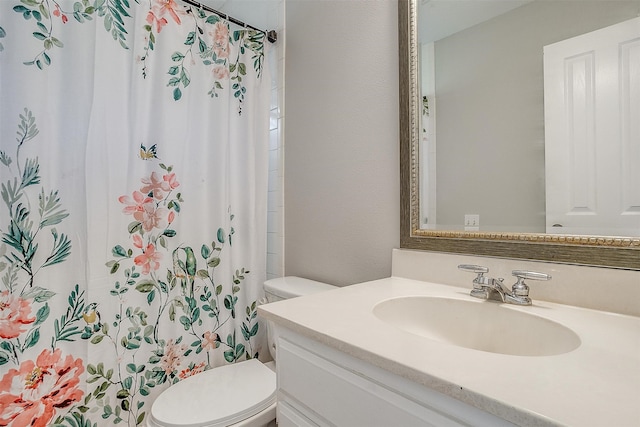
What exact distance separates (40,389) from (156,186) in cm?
75

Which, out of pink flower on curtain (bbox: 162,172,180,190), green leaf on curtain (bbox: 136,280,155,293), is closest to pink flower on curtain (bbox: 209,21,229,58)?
pink flower on curtain (bbox: 162,172,180,190)

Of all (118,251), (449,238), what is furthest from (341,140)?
(118,251)

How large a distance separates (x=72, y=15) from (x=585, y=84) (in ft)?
5.08

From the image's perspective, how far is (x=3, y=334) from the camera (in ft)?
3.08

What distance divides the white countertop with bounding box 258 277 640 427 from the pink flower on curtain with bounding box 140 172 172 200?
78 cm

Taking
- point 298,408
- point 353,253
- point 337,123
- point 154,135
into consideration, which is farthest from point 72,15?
point 298,408

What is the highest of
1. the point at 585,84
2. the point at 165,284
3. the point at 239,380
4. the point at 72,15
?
the point at 72,15

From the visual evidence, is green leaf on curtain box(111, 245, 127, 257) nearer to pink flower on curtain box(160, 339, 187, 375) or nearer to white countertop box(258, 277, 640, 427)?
pink flower on curtain box(160, 339, 187, 375)

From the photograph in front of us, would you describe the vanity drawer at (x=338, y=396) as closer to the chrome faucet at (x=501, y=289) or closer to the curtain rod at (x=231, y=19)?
the chrome faucet at (x=501, y=289)

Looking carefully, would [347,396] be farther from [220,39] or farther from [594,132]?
[220,39]

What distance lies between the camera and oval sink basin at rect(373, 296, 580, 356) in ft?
2.16

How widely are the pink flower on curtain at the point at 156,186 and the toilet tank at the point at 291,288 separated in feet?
1.89

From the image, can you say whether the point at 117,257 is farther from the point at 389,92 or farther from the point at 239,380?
the point at 389,92

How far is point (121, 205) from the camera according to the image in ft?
3.76
